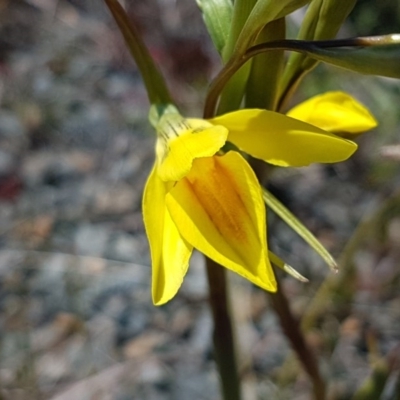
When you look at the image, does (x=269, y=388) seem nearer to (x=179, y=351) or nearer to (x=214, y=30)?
(x=179, y=351)

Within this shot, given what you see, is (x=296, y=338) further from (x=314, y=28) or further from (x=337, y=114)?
(x=314, y=28)

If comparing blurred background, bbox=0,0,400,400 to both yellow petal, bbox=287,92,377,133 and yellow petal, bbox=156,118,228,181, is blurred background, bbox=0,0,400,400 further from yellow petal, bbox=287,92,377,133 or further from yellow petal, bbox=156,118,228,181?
yellow petal, bbox=156,118,228,181

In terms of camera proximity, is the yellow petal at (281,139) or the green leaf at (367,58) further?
the yellow petal at (281,139)

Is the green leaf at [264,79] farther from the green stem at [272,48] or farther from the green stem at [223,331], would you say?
the green stem at [223,331]

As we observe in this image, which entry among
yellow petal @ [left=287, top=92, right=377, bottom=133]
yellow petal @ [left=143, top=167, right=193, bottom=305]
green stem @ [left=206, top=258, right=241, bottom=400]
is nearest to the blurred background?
green stem @ [left=206, top=258, right=241, bottom=400]

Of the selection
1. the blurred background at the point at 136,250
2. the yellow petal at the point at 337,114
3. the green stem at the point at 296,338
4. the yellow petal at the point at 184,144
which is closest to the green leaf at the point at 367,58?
the yellow petal at the point at 184,144

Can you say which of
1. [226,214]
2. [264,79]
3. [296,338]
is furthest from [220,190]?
[296,338]
